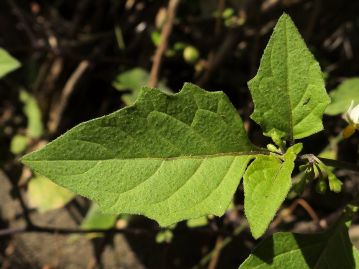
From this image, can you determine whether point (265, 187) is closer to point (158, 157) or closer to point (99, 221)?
point (158, 157)

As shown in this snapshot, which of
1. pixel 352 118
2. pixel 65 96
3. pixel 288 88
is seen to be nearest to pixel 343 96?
pixel 352 118

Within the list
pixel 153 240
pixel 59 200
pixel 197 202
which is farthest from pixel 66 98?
pixel 197 202

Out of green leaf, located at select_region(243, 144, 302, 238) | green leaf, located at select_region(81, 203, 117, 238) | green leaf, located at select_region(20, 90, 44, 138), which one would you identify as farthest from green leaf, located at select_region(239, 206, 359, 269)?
green leaf, located at select_region(20, 90, 44, 138)

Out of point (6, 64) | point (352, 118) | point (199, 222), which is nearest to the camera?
point (352, 118)

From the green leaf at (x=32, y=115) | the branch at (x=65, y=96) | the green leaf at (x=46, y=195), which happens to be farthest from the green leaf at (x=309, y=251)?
the green leaf at (x=32, y=115)

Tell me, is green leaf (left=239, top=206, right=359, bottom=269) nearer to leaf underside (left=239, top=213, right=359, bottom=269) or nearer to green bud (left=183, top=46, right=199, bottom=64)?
leaf underside (left=239, top=213, right=359, bottom=269)

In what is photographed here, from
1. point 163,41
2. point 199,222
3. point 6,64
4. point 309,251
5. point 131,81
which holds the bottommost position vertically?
point 199,222

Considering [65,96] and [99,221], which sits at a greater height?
[65,96]

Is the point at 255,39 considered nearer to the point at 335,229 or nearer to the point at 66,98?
the point at 66,98
